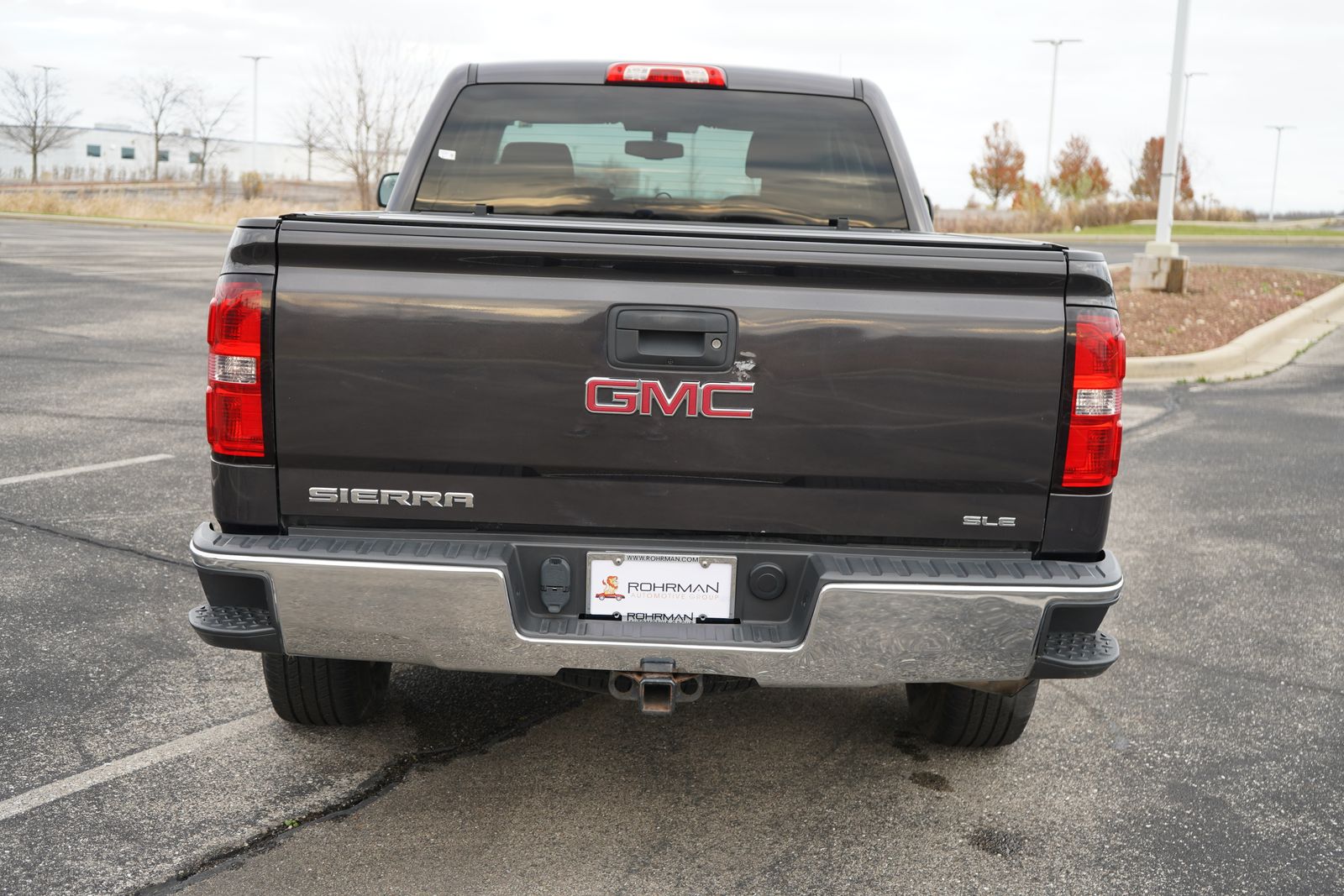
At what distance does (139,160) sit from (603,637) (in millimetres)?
74004

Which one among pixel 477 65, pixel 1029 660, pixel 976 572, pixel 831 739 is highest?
pixel 477 65

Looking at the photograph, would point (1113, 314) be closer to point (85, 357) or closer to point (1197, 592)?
point (1197, 592)

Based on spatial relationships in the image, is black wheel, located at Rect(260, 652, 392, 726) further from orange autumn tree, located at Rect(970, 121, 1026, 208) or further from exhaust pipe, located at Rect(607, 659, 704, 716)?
orange autumn tree, located at Rect(970, 121, 1026, 208)

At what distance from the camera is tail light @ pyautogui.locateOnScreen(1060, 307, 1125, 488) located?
2.96 m

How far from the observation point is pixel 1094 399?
9.80ft

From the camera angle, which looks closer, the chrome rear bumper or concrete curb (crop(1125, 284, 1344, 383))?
the chrome rear bumper

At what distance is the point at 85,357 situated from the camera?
1116 cm

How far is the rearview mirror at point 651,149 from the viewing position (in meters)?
4.65

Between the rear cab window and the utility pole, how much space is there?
A: 11.3 m

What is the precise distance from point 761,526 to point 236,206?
42.2m

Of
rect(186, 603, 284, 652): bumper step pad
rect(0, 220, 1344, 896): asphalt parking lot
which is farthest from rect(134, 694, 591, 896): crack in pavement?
rect(186, 603, 284, 652): bumper step pad

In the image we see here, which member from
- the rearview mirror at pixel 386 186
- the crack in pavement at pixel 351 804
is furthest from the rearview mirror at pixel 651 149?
the crack in pavement at pixel 351 804

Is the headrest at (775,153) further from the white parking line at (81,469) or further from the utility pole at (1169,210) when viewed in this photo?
the utility pole at (1169,210)

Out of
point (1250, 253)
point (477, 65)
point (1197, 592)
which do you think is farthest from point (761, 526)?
point (1250, 253)
